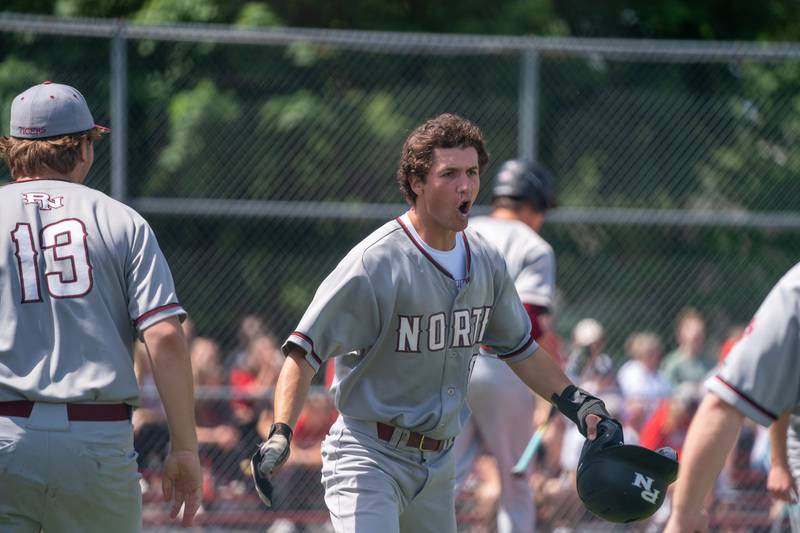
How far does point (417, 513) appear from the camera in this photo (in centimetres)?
409

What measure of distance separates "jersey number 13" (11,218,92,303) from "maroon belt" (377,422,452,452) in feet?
3.80

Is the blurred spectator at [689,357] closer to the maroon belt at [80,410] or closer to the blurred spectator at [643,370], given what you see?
the blurred spectator at [643,370]

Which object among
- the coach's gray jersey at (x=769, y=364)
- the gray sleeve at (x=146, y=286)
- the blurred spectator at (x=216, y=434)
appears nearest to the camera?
the coach's gray jersey at (x=769, y=364)

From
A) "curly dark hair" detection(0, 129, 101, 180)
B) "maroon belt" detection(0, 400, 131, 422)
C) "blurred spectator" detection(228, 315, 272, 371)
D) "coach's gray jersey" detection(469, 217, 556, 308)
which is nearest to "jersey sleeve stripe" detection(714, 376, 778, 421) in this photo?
"maroon belt" detection(0, 400, 131, 422)

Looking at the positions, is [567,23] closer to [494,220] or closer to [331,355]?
[494,220]

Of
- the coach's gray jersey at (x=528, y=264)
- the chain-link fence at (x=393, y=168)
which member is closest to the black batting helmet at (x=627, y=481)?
the coach's gray jersey at (x=528, y=264)

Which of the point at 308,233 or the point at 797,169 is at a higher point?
the point at 797,169

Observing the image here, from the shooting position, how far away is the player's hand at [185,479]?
11.5ft

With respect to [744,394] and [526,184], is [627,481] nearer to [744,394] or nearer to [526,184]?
[744,394]

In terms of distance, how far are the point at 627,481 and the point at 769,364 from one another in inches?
34.8

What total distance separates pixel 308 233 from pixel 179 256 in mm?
1055

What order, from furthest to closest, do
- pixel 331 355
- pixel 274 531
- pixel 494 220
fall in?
pixel 274 531
pixel 494 220
pixel 331 355

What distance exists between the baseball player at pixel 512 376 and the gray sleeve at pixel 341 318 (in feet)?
7.34

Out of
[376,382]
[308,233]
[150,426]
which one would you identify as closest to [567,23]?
[308,233]
